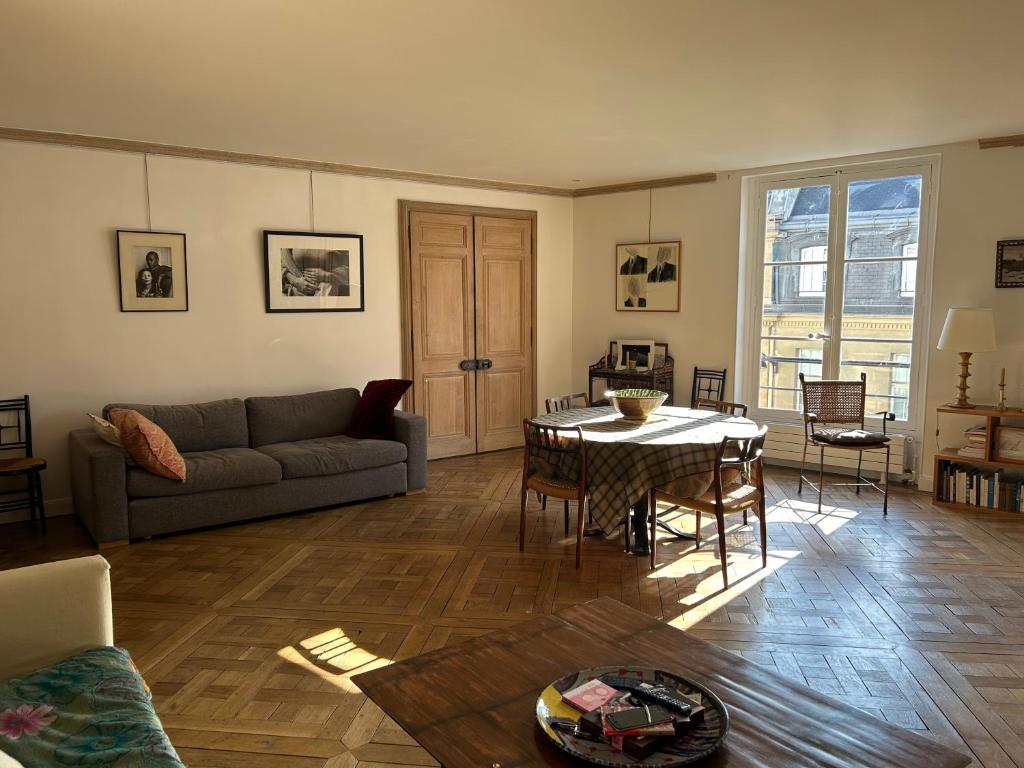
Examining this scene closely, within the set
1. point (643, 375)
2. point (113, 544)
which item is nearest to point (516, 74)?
point (113, 544)

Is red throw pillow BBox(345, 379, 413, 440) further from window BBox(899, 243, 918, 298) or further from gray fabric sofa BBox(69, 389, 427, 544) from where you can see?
window BBox(899, 243, 918, 298)

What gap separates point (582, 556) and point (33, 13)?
11.8 feet

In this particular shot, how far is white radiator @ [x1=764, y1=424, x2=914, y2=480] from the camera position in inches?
234

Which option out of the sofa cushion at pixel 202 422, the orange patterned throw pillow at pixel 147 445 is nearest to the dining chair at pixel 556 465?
the orange patterned throw pillow at pixel 147 445

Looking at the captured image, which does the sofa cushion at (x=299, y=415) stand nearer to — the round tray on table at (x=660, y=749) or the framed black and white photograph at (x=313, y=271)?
the framed black and white photograph at (x=313, y=271)

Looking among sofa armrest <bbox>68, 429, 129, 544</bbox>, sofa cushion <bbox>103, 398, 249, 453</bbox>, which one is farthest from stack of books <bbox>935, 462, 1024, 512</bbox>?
sofa armrest <bbox>68, 429, 129, 544</bbox>

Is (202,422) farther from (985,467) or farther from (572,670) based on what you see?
(985,467)

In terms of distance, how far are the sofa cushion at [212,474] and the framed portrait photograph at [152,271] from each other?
1.13 meters

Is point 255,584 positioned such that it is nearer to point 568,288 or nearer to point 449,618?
point 449,618

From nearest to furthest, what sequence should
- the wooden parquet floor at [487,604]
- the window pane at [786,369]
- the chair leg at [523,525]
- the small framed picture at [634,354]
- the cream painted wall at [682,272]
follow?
the wooden parquet floor at [487,604] < the chair leg at [523,525] < the window pane at [786,369] < the cream painted wall at [682,272] < the small framed picture at [634,354]

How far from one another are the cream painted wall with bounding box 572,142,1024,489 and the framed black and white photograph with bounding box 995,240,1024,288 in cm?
5

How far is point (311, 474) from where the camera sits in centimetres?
525

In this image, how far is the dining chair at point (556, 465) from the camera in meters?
4.17

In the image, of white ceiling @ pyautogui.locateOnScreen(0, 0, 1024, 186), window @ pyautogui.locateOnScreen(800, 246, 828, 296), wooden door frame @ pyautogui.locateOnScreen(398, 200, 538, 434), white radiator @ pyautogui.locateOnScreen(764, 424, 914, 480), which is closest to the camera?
white ceiling @ pyautogui.locateOnScreen(0, 0, 1024, 186)
